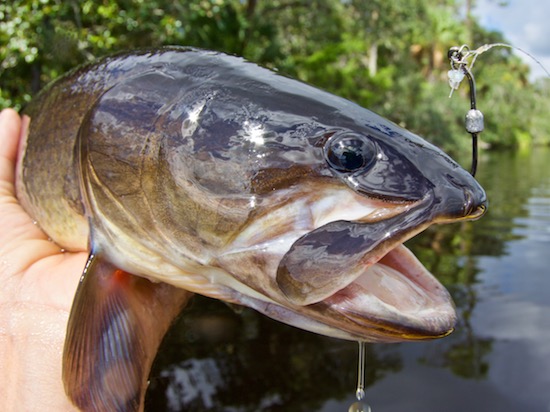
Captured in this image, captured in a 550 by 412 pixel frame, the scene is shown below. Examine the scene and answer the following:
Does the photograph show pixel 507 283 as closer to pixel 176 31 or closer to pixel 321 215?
pixel 321 215

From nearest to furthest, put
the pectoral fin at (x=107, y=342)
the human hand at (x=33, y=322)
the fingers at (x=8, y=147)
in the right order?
the pectoral fin at (x=107, y=342) → the human hand at (x=33, y=322) → the fingers at (x=8, y=147)

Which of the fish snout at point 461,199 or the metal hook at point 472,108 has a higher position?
the metal hook at point 472,108

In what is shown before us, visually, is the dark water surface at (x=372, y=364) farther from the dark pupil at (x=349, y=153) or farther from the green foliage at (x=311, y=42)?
the dark pupil at (x=349, y=153)

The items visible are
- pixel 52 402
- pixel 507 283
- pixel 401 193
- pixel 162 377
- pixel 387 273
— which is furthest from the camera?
pixel 507 283

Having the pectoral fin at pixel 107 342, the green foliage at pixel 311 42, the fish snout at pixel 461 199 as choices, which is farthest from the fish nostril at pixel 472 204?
the pectoral fin at pixel 107 342

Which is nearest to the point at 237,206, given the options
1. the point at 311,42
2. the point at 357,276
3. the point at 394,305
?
the point at 357,276

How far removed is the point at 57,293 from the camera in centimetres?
173

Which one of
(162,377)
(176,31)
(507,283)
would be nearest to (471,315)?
(507,283)

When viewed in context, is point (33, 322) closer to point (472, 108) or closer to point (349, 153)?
point (349, 153)

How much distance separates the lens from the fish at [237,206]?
124 centimetres

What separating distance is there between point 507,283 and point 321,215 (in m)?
5.73

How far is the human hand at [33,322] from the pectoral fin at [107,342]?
0.13m

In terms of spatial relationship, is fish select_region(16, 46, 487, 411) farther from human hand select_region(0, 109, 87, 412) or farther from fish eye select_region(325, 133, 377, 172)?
human hand select_region(0, 109, 87, 412)

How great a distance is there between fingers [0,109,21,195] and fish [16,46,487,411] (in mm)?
668
